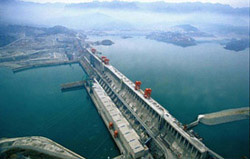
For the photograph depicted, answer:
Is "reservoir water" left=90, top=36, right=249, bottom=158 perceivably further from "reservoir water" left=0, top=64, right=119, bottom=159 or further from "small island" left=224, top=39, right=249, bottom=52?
"reservoir water" left=0, top=64, right=119, bottom=159

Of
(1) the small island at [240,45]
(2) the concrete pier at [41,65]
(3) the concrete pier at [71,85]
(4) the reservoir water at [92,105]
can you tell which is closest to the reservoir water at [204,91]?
(4) the reservoir water at [92,105]

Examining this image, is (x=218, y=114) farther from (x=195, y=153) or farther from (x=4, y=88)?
(x=4, y=88)

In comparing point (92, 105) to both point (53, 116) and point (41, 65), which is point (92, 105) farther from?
point (41, 65)

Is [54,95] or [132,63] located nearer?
[54,95]

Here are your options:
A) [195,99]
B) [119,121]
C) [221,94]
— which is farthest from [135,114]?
[221,94]

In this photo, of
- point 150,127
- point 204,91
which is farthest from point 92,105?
point 204,91
